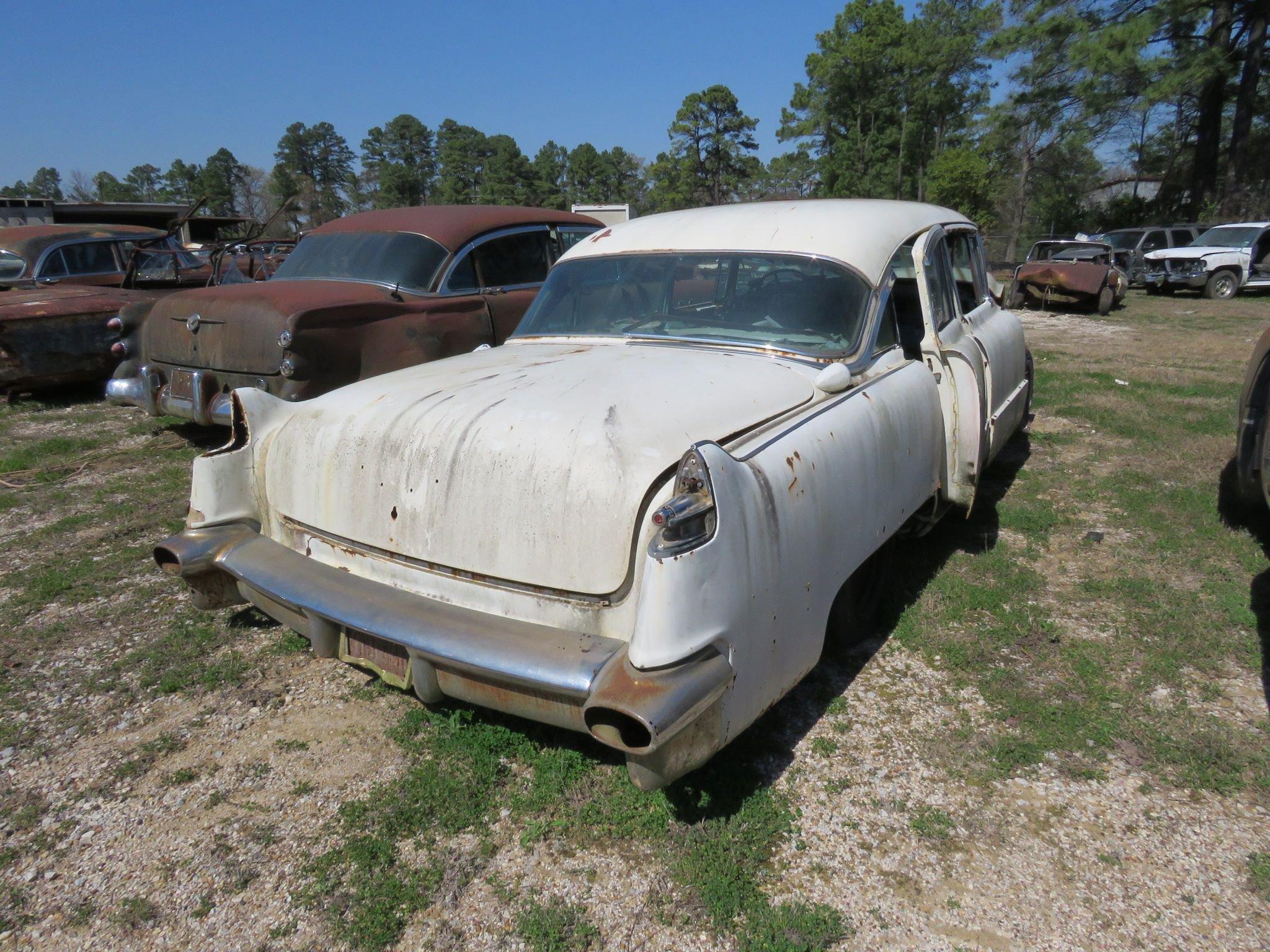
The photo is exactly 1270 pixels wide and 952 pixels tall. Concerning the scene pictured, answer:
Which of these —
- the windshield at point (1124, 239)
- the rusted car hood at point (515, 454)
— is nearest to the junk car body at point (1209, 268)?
the windshield at point (1124, 239)

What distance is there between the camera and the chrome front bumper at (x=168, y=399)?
5.54 metres

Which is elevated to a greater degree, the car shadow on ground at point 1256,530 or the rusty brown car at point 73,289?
the rusty brown car at point 73,289

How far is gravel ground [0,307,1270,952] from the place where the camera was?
2.15 metres

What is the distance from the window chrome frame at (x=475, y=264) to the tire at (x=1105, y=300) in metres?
12.0

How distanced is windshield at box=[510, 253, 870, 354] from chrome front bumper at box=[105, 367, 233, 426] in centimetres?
263

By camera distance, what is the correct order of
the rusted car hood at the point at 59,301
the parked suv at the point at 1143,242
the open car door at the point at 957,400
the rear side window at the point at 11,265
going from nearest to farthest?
the open car door at the point at 957,400, the rusted car hood at the point at 59,301, the rear side window at the point at 11,265, the parked suv at the point at 1143,242

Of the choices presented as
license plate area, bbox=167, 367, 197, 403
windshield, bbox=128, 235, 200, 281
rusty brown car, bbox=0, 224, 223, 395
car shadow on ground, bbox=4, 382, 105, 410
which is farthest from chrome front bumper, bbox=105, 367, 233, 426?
windshield, bbox=128, 235, 200, 281

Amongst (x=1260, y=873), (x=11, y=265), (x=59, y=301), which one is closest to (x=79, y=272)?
(x=11, y=265)

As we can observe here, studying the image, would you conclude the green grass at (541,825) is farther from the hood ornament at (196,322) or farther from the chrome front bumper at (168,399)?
the hood ornament at (196,322)

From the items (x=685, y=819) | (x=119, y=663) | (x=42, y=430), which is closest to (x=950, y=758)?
(x=685, y=819)

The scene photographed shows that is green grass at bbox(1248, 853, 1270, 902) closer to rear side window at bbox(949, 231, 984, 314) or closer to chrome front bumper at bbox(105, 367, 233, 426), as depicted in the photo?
rear side window at bbox(949, 231, 984, 314)

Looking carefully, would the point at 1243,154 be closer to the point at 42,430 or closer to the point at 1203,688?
the point at 1203,688

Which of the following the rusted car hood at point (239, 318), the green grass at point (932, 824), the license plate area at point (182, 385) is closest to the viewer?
the green grass at point (932, 824)

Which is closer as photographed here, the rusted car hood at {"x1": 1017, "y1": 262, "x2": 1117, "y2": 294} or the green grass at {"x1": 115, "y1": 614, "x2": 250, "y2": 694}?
the green grass at {"x1": 115, "y1": 614, "x2": 250, "y2": 694}
